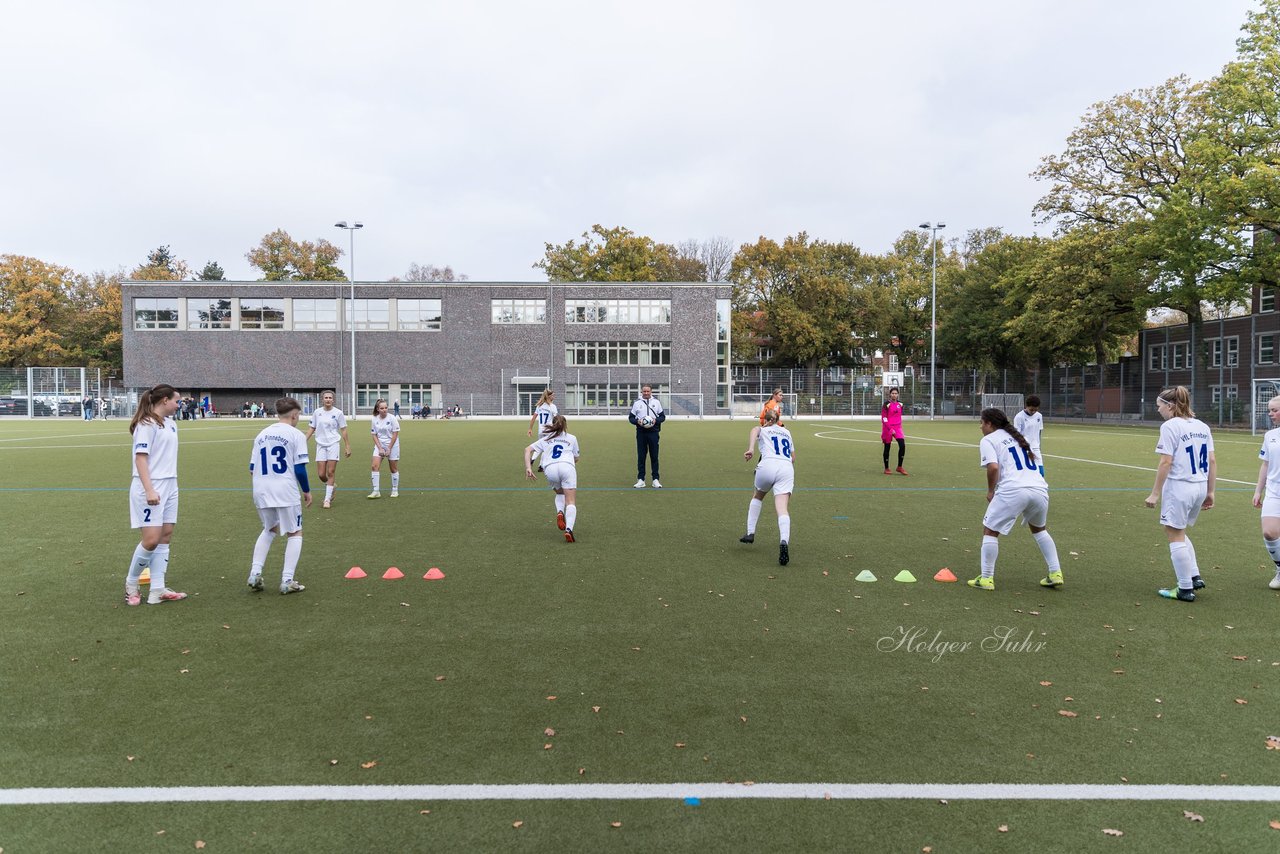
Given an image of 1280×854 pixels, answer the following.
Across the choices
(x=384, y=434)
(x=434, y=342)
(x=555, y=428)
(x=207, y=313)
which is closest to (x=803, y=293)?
(x=434, y=342)

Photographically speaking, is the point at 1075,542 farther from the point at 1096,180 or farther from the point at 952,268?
the point at 952,268

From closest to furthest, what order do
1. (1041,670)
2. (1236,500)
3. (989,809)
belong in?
1. (989,809)
2. (1041,670)
3. (1236,500)

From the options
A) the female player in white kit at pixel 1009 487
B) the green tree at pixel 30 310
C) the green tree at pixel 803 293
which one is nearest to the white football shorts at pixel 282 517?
the female player in white kit at pixel 1009 487

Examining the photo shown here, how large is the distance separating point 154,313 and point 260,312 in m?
8.46

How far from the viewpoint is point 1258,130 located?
33.8m

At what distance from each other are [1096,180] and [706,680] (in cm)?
4976

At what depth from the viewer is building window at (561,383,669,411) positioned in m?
60.6

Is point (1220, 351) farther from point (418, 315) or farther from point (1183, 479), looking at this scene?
point (418, 315)

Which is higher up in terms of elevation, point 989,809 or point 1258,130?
point 1258,130

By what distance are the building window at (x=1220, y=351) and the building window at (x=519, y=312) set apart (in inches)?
1858

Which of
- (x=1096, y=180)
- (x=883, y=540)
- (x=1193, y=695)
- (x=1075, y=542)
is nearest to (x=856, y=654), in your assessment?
(x=1193, y=695)

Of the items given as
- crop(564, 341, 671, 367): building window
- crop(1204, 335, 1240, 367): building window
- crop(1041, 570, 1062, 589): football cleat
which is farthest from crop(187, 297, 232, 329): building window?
crop(1204, 335, 1240, 367): building window

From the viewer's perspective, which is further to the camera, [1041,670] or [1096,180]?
[1096,180]

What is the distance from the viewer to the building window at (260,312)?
6106 cm
